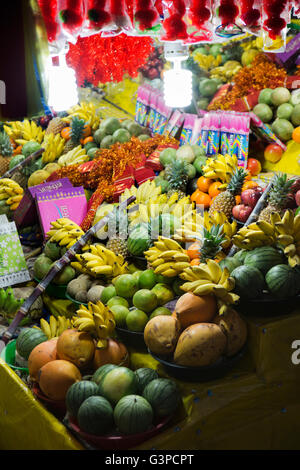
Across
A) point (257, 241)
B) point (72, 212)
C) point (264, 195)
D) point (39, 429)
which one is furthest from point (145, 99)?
point (39, 429)

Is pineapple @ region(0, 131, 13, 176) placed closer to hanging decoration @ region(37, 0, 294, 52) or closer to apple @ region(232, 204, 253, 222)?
hanging decoration @ region(37, 0, 294, 52)

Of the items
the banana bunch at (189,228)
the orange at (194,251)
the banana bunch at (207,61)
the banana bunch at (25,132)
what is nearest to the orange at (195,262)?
the orange at (194,251)

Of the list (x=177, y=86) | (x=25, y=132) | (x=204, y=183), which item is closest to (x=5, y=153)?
(x=25, y=132)

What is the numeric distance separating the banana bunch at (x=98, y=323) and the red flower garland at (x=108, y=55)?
11.6 ft

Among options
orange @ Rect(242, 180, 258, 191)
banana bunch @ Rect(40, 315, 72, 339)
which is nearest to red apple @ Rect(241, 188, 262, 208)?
orange @ Rect(242, 180, 258, 191)

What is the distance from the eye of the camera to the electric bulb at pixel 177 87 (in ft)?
12.7

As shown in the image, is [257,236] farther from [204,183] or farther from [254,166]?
[254,166]

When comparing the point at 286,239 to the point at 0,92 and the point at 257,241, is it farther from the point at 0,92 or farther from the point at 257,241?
the point at 0,92

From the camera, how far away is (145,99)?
513 cm

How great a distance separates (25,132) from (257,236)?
3.81 meters

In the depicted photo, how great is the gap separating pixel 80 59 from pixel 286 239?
12.6 ft

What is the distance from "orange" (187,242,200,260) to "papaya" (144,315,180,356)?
69 centimetres

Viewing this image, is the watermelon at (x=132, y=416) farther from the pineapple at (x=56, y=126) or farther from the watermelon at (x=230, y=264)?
the pineapple at (x=56, y=126)

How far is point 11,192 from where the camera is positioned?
4.61 meters
